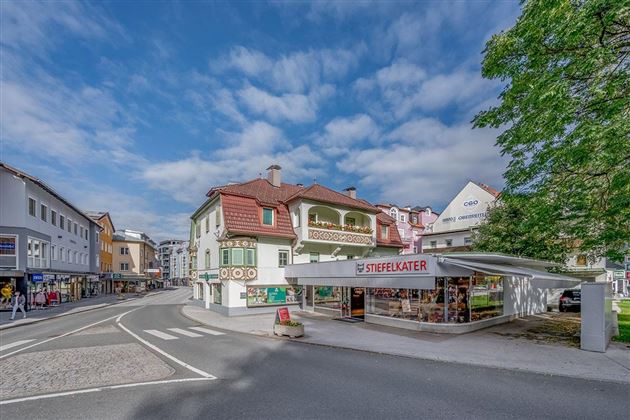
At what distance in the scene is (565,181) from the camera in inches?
478

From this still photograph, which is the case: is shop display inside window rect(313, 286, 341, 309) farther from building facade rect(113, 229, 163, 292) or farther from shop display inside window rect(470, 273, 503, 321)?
building facade rect(113, 229, 163, 292)

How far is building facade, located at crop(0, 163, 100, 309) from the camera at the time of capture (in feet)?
91.4

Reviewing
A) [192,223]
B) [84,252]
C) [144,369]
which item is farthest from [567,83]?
[84,252]

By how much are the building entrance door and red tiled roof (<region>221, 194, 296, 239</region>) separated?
6.76m

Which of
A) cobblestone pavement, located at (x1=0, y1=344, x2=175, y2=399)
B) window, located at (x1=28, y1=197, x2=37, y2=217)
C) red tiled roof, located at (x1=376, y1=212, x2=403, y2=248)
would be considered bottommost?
cobblestone pavement, located at (x1=0, y1=344, x2=175, y2=399)

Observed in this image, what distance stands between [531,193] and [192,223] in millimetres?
29953

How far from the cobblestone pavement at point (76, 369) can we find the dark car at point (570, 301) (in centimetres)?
2558

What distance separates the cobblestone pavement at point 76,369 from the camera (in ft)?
28.0

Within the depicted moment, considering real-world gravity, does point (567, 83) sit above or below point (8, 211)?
above

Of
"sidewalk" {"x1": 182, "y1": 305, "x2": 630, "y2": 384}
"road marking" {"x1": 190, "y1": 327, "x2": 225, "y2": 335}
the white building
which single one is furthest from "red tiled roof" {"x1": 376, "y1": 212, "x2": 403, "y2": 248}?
"road marking" {"x1": 190, "y1": 327, "x2": 225, "y2": 335}

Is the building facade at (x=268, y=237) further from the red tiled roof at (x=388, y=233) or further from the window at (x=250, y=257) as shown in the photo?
the red tiled roof at (x=388, y=233)

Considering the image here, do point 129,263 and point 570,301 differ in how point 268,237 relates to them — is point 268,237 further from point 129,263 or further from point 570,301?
point 129,263

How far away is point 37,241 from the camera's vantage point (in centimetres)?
3094

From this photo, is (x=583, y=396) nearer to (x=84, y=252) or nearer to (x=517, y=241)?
(x=517, y=241)
